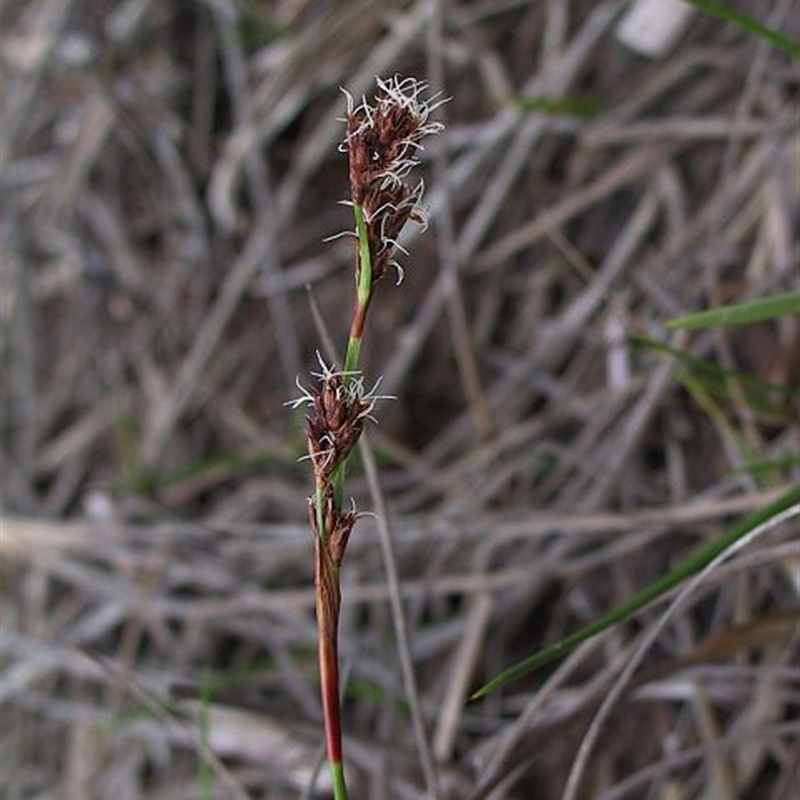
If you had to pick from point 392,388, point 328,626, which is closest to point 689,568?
point 328,626

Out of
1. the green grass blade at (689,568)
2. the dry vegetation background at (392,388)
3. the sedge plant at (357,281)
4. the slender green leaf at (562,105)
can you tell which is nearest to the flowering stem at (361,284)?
the sedge plant at (357,281)

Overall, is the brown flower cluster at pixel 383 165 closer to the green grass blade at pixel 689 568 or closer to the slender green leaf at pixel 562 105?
the green grass blade at pixel 689 568

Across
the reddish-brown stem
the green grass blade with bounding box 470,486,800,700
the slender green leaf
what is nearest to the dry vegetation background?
the slender green leaf

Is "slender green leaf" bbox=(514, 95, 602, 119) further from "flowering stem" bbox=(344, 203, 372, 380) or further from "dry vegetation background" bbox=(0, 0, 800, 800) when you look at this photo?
"flowering stem" bbox=(344, 203, 372, 380)

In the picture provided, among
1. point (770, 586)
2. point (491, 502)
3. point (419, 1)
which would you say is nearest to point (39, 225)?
point (419, 1)

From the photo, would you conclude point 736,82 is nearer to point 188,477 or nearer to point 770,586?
point 770,586
